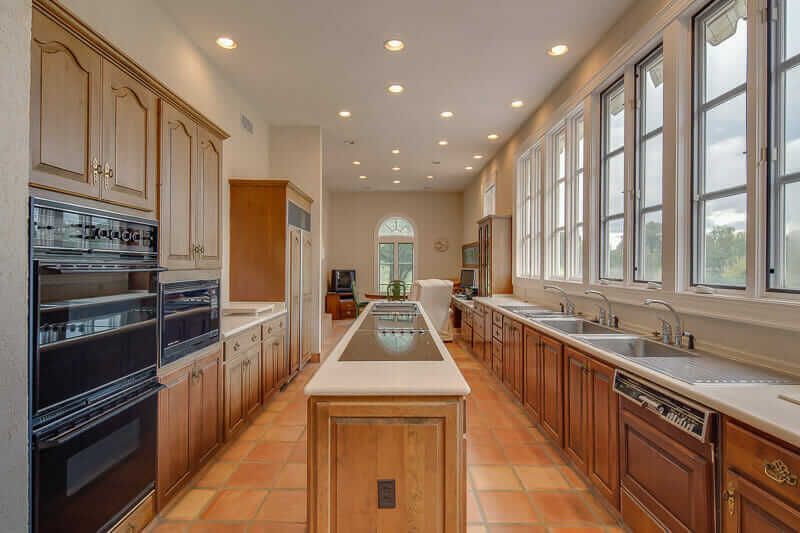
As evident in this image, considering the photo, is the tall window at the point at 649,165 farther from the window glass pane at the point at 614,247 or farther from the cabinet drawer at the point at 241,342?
the cabinet drawer at the point at 241,342

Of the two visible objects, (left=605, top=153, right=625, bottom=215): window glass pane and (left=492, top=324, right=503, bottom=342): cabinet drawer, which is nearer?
→ (left=605, top=153, right=625, bottom=215): window glass pane

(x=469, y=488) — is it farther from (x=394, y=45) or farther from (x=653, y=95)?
(x=394, y=45)

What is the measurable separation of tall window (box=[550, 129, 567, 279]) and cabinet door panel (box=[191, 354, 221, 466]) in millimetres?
3568

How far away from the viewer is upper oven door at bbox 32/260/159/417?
1.37 m

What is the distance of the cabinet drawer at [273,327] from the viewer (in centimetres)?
359

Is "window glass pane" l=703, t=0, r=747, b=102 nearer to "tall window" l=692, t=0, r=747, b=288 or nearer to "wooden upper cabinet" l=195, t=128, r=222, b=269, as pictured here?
"tall window" l=692, t=0, r=747, b=288

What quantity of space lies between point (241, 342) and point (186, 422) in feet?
2.75

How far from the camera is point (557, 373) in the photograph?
271cm

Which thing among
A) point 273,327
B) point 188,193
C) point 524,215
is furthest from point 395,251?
point 188,193

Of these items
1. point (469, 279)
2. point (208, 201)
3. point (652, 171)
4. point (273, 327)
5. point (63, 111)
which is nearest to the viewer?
point (63, 111)

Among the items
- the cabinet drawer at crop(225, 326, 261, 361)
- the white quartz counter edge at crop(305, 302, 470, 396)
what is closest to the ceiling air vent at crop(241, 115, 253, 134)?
the cabinet drawer at crop(225, 326, 261, 361)

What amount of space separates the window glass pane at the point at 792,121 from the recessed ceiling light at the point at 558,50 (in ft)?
6.22

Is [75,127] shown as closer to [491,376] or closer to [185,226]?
[185,226]

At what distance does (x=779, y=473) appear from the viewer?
3.74 ft
